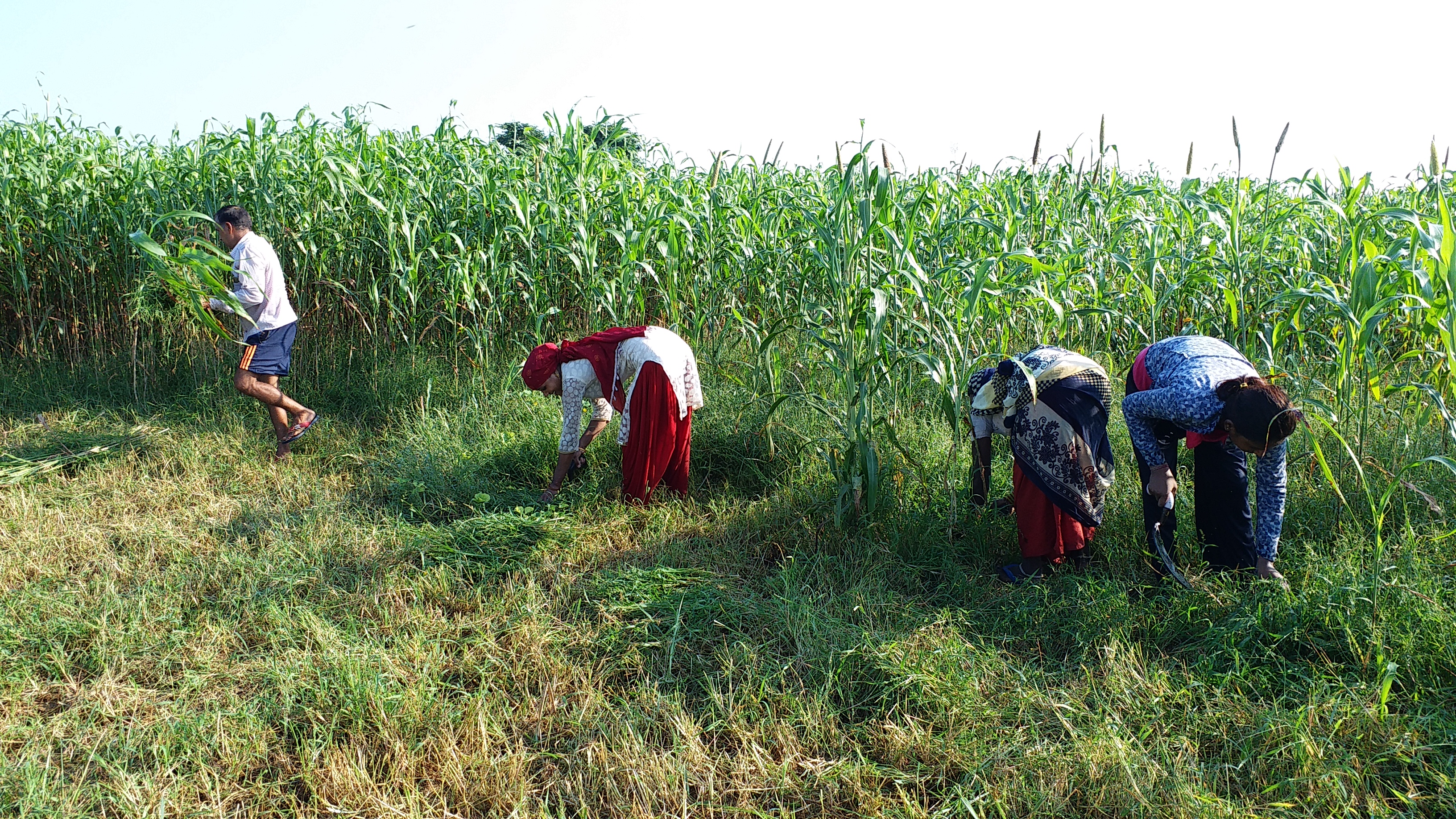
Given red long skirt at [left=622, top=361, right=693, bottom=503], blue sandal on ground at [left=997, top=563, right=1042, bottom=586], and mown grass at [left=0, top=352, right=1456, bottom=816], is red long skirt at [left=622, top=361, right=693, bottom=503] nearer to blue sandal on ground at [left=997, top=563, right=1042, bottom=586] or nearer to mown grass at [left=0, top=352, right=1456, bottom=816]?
mown grass at [left=0, top=352, right=1456, bottom=816]

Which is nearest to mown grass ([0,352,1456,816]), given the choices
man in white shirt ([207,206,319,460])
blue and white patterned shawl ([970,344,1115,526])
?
blue and white patterned shawl ([970,344,1115,526])

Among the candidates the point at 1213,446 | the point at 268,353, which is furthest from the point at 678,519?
the point at 268,353

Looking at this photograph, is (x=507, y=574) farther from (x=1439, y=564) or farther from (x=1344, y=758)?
(x=1439, y=564)

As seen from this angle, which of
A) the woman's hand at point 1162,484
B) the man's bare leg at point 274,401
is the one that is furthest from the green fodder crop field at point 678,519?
the woman's hand at point 1162,484

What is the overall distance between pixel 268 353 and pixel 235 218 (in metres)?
0.77

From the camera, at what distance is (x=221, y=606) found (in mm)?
3146

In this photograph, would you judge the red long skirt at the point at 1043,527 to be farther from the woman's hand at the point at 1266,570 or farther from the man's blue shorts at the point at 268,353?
the man's blue shorts at the point at 268,353

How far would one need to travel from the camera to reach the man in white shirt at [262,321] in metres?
4.67

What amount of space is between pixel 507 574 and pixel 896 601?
5.00ft

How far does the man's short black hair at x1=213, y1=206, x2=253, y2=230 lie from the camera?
185 inches

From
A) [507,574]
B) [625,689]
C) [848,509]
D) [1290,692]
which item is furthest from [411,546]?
[1290,692]

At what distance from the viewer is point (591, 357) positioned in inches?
155

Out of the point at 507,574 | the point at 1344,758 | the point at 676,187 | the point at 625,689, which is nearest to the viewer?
the point at 1344,758

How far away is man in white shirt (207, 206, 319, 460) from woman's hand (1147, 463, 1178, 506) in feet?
14.2
